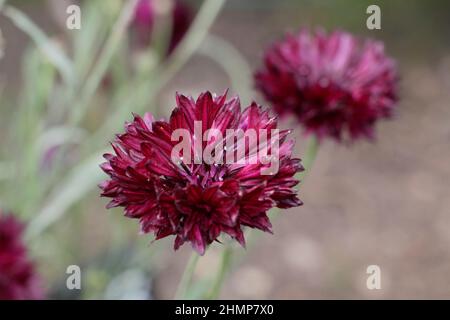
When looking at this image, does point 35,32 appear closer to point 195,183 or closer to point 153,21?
point 195,183

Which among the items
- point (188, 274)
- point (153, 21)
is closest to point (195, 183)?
point (188, 274)

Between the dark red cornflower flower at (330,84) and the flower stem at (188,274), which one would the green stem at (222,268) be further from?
the dark red cornflower flower at (330,84)

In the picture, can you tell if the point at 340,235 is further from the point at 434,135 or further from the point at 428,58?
the point at 428,58

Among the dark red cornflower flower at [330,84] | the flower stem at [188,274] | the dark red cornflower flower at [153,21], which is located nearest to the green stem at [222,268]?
the flower stem at [188,274]

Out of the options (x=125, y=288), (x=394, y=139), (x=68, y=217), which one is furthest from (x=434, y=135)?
(x=125, y=288)

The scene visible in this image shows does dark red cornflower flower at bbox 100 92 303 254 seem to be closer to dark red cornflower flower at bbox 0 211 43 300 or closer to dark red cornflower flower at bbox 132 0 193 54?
dark red cornflower flower at bbox 0 211 43 300

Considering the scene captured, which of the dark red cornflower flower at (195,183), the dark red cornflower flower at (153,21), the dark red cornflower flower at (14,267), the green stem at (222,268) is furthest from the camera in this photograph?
the dark red cornflower flower at (153,21)
